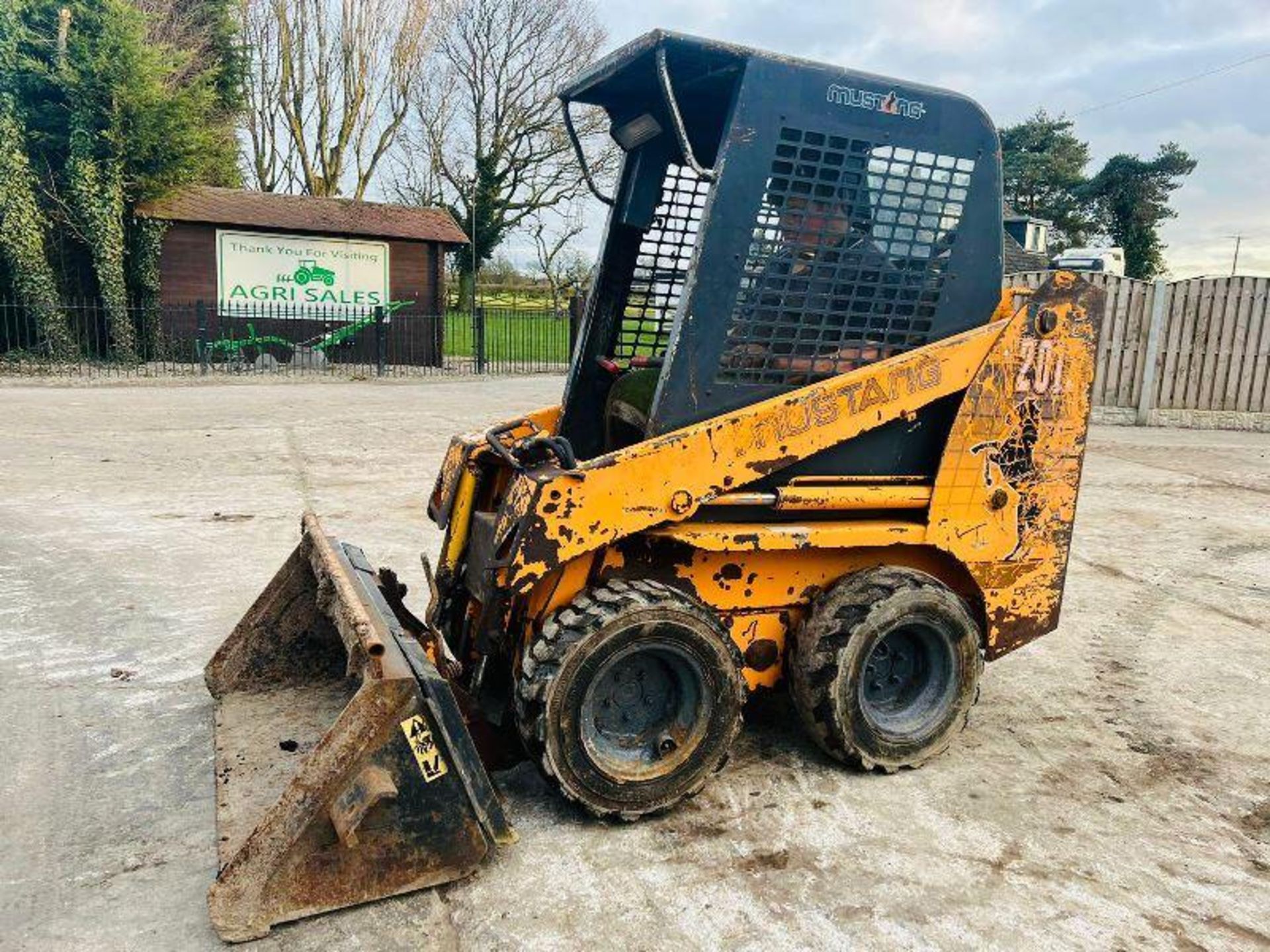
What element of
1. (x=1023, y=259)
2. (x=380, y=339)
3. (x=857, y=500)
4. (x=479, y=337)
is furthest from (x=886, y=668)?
(x=1023, y=259)

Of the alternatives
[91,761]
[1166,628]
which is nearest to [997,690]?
[1166,628]

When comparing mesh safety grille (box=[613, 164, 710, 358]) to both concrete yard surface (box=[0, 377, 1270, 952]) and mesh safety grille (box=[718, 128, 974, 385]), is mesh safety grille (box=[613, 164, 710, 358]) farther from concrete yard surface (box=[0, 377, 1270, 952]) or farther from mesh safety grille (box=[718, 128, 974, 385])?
concrete yard surface (box=[0, 377, 1270, 952])

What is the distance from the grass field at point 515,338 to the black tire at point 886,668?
21667 mm

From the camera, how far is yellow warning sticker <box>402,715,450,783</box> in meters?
2.66

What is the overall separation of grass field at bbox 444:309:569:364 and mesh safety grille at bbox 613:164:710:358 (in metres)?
20.6

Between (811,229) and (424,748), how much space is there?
6.80 feet

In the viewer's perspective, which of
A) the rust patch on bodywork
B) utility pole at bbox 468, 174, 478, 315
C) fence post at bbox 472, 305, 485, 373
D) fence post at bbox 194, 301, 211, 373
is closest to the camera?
the rust patch on bodywork

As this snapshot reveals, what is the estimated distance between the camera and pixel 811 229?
339 cm

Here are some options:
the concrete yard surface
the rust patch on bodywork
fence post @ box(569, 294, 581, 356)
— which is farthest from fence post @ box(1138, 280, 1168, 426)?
the rust patch on bodywork

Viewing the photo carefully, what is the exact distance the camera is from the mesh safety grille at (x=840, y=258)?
3344mm

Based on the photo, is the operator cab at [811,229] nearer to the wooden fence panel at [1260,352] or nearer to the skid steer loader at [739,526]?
the skid steer loader at [739,526]

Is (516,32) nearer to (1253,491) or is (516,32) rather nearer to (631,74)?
(1253,491)

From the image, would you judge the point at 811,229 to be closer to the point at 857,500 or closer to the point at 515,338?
the point at 857,500

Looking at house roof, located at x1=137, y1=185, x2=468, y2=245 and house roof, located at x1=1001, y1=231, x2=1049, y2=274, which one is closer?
house roof, located at x1=137, y1=185, x2=468, y2=245
